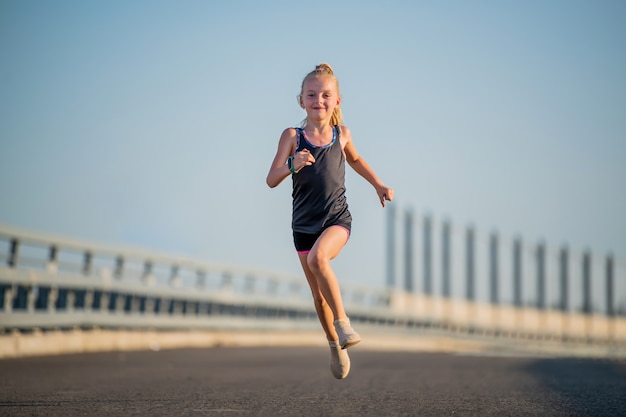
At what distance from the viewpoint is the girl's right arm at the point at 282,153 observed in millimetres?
6661

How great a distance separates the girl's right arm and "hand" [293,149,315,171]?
0.76 ft

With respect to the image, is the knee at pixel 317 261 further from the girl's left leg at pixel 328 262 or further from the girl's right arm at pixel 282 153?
the girl's right arm at pixel 282 153

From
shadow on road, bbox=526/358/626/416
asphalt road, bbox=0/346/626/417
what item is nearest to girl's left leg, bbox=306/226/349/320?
asphalt road, bbox=0/346/626/417

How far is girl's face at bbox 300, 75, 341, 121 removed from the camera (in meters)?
6.80

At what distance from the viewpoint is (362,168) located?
736 cm

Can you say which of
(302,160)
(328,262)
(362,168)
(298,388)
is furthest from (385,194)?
(298,388)

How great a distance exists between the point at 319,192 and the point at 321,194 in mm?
18

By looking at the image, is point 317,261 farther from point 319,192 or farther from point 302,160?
point 302,160

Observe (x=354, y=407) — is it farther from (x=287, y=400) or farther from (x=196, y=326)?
(x=196, y=326)

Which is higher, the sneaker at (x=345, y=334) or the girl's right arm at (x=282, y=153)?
the girl's right arm at (x=282, y=153)

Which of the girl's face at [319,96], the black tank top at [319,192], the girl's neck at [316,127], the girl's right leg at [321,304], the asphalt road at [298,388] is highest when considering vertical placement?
the girl's face at [319,96]

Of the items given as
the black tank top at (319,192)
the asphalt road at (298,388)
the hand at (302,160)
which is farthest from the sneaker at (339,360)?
the hand at (302,160)

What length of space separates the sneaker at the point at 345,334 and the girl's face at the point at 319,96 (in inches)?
52.9

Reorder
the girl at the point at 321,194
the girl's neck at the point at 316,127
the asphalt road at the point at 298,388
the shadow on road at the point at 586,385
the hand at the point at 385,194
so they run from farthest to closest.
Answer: the hand at the point at 385,194, the girl's neck at the point at 316,127, the shadow on road at the point at 586,385, the girl at the point at 321,194, the asphalt road at the point at 298,388
